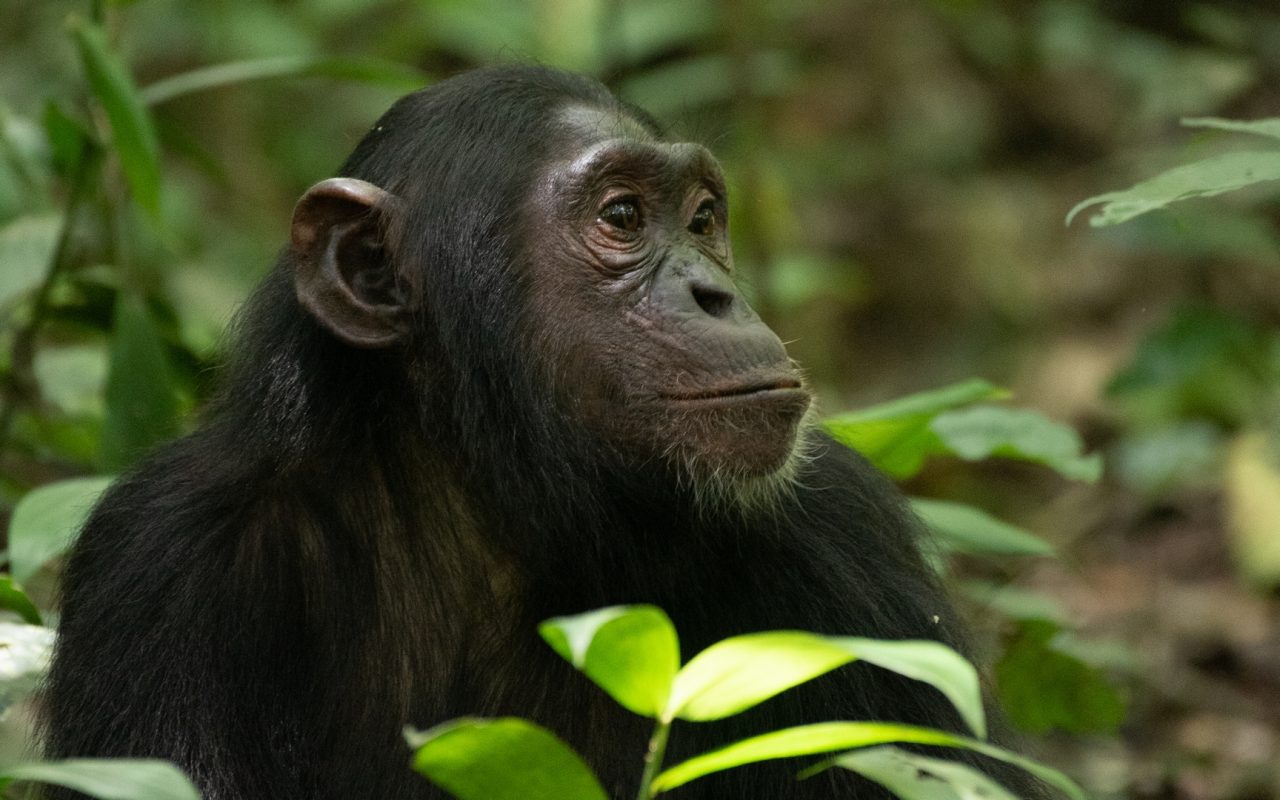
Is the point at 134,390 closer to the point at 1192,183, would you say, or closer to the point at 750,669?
the point at 1192,183

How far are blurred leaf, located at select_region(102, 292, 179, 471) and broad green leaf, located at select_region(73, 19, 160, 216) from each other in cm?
49

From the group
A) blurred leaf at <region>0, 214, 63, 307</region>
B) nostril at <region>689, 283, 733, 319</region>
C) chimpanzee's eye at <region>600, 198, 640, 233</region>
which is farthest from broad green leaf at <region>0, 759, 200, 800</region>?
blurred leaf at <region>0, 214, 63, 307</region>

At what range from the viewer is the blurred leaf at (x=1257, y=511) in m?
7.93

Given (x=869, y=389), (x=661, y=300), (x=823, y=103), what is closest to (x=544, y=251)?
(x=661, y=300)

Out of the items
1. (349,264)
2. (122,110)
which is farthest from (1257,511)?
(122,110)

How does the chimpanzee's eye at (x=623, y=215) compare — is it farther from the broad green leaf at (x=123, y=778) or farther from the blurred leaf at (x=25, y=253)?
the blurred leaf at (x=25, y=253)

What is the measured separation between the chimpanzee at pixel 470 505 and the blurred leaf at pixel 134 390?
1.25m

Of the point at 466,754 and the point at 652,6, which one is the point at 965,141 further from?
the point at 466,754

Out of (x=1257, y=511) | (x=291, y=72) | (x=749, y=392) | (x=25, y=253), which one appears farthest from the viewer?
(x=1257, y=511)

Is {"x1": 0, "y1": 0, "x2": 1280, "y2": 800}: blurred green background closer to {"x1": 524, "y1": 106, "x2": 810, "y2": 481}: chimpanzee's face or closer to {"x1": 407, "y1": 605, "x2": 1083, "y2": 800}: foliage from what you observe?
{"x1": 524, "y1": 106, "x2": 810, "y2": 481}: chimpanzee's face

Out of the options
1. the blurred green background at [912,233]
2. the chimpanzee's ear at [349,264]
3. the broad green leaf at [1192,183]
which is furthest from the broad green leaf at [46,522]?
the broad green leaf at [1192,183]

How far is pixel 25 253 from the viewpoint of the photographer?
6246 mm

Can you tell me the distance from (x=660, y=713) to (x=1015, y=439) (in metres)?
3.19

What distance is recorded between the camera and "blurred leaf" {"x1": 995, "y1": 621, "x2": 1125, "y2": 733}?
563 cm
